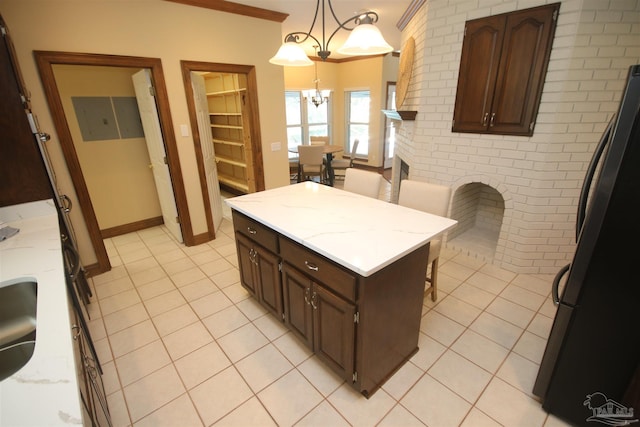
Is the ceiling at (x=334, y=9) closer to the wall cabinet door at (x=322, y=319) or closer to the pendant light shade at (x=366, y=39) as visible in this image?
the pendant light shade at (x=366, y=39)

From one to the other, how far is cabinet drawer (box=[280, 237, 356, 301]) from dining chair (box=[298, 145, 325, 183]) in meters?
3.63

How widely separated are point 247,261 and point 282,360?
29.9 inches

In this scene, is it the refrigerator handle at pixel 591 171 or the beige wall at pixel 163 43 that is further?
the beige wall at pixel 163 43

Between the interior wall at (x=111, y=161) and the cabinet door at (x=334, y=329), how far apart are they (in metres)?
3.38

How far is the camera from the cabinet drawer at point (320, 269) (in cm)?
139

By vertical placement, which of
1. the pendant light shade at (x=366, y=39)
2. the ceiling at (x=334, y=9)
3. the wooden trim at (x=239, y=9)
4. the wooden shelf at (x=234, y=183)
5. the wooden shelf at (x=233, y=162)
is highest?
the ceiling at (x=334, y=9)

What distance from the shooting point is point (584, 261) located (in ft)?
4.17

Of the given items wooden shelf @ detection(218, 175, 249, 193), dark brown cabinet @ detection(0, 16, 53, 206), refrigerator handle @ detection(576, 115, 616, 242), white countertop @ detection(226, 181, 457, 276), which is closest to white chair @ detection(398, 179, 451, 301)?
white countertop @ detection(226, 181, 457, 276)

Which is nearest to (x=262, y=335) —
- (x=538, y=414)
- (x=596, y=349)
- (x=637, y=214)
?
(x=538, y=414)

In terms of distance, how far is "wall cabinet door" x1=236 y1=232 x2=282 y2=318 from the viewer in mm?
1947

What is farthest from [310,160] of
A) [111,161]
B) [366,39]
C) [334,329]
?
[334,329]

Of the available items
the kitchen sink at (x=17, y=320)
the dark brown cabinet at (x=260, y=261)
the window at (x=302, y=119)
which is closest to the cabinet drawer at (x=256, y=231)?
the dark brown cabinet at (x=260, y=261)

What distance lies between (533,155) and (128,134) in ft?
14.6

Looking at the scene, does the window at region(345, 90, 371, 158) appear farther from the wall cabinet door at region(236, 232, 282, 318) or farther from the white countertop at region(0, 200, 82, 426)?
the white countertop at region(0, 200, 82, 426)
